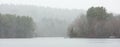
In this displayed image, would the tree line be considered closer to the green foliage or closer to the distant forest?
the distant forest

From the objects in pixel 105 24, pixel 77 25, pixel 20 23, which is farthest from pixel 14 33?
pixel 105 24

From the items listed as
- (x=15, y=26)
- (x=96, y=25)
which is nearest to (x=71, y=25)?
(x=96, y=25)

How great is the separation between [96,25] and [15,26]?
1426 centimetres

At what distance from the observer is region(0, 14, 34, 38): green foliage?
50.9 metres

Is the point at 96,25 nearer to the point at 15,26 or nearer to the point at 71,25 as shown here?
the point at 71,25

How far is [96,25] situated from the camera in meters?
44.2

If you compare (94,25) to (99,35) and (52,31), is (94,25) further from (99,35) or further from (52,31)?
(52,31)

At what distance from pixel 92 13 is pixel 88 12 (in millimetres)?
904

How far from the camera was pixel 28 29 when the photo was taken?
52.5m

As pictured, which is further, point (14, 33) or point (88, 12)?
point (14, 33)

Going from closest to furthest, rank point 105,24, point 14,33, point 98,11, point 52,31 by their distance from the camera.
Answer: point 105,24 < point 98,11 < point 14,33 < point 52,31

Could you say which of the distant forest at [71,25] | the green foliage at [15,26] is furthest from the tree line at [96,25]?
the green foliage at [15,26]

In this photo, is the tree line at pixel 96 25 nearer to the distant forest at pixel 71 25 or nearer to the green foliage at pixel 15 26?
the distant forest at pixel 71 25

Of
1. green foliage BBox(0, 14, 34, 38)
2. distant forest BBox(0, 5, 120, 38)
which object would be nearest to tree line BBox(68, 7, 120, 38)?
distant forest BBox(0, 5, 120, 38)
